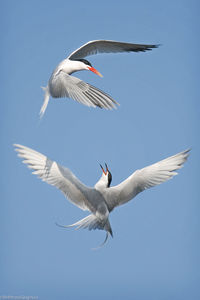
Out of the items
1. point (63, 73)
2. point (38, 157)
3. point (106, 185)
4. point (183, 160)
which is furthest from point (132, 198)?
point (63, 73)

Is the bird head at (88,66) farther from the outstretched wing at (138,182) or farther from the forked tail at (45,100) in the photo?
the outstretched wing at (138,182)

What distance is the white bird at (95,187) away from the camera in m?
1.82

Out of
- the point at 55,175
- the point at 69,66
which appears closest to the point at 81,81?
the point at 69,66

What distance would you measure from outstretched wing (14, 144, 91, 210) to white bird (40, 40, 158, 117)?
Result: 0.69 feet

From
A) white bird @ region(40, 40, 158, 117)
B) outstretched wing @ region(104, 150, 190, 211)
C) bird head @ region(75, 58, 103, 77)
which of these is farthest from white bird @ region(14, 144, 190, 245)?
bird head @ region(75, 58, 103, 77)

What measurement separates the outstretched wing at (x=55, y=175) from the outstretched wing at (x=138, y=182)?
0.31ft

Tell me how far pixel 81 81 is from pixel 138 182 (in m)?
0.40

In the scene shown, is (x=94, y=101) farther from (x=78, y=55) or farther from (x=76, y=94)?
(x=78, y=55)

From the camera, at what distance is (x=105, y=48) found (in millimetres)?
2088

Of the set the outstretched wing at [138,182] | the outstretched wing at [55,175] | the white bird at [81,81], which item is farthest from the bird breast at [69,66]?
the outstretched wing at [138,182]

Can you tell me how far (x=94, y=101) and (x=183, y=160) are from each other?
375 mm

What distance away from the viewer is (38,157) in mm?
1826

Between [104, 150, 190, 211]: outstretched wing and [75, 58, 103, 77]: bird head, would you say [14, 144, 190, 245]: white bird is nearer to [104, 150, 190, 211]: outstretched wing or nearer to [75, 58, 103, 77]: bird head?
[104, 150, 190, 211]: outstretched wing

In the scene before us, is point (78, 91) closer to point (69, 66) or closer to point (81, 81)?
point (81, 81)
